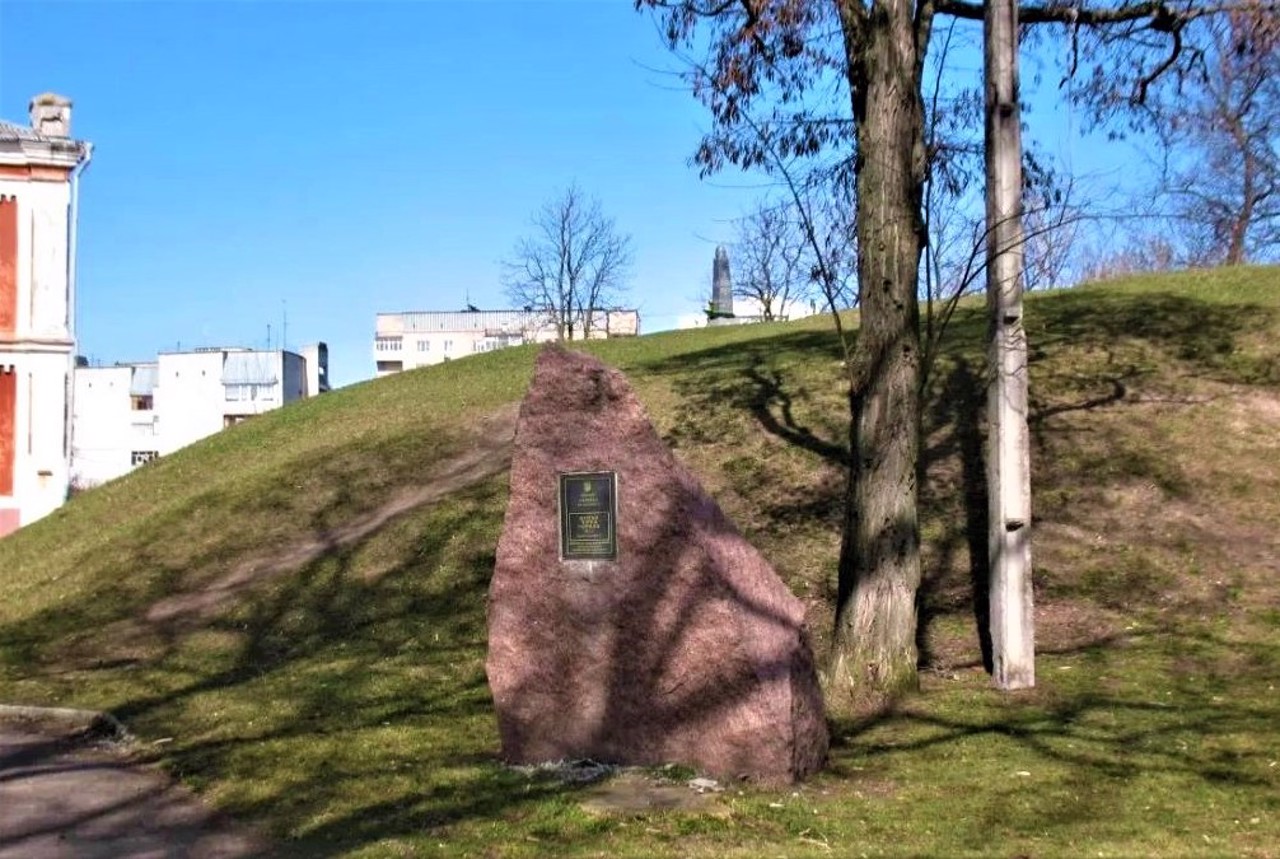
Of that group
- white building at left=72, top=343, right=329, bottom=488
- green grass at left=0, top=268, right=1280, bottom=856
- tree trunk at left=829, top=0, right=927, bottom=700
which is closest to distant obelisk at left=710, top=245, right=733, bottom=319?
green grass at left=0, top=268, right=1280, bottom=856

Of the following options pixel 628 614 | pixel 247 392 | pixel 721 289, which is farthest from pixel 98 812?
pixel 247 392

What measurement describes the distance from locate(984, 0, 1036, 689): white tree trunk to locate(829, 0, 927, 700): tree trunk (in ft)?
1.83

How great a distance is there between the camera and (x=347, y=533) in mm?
15297

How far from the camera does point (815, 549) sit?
1270 centimetres

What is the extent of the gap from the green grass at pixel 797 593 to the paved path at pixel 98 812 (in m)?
0.26

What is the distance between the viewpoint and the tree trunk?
28.9ft

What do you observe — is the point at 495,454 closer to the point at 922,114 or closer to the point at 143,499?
the point at 143,499

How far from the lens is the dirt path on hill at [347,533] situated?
45.2 ft

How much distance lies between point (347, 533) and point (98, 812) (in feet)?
26.3

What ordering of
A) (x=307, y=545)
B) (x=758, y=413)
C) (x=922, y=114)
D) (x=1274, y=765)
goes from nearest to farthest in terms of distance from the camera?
(x=1274, y=765), (x=922, y=114), (x=307, y=545), (x=758, y=413)

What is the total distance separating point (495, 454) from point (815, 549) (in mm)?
6169

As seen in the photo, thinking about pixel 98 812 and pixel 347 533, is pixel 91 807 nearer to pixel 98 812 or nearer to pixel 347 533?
pixel 98 812

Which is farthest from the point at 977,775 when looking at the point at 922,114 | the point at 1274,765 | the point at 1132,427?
the point at 1132,427

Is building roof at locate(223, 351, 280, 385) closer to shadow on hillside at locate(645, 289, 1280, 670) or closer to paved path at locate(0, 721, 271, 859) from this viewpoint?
shadow on hillside at locate(645, 289, 1280, 670)
